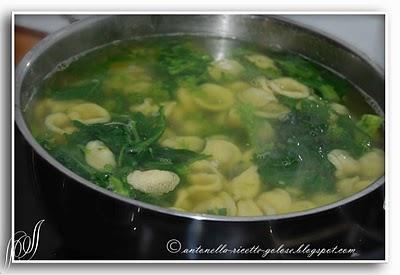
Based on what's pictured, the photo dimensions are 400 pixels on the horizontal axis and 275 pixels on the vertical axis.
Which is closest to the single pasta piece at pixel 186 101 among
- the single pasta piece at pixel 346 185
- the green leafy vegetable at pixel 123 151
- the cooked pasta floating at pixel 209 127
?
the cooked pasta floating at pixel 209 127

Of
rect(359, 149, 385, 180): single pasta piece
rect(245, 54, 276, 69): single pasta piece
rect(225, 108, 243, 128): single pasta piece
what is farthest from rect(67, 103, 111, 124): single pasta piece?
rect(359, 149, 385, 180): single pasta piece

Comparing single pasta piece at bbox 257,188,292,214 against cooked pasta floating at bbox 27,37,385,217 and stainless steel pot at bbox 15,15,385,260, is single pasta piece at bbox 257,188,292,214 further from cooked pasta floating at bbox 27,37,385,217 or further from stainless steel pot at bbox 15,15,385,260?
stainless steel pot at bbox 15,15,385,260

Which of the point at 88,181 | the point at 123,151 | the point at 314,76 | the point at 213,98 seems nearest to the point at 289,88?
the point at 314,76

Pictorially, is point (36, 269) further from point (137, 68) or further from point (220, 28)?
point (220, 28)

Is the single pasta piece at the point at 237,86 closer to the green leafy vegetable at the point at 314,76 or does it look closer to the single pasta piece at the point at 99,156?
the green leafy vegetable at the point at 314,76

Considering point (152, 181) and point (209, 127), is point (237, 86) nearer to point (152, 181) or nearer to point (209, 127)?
point (209, 127)
